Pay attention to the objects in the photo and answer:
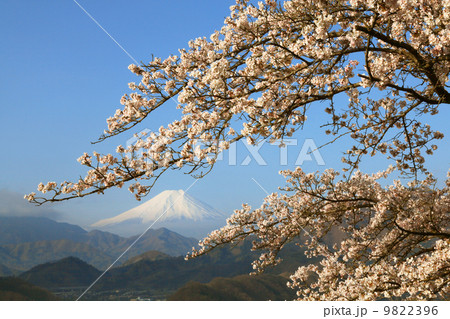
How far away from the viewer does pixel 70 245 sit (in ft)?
376

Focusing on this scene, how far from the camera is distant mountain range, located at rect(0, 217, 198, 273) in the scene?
105 m

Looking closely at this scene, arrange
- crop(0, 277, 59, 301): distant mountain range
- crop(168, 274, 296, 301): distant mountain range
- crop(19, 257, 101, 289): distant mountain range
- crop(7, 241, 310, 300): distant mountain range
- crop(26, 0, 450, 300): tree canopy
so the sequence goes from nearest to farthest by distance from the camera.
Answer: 1. crop(26, 0, 450, 300): tree canopy
2. crop(168, 274, 296, 301): distant mountain range
3. crop(0, 277, 59, 301): distant mountain range
4. crop(7, 241, 310, 300): distant mountain range
5. crop(19, 257, 101, 289): distant mountain range

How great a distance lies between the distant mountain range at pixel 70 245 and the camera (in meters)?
105

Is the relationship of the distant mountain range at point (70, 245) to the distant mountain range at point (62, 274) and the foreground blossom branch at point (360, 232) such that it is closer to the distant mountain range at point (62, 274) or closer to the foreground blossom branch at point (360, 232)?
the distant mountain range at point (62, 274)

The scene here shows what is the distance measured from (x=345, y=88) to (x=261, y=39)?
1.58m

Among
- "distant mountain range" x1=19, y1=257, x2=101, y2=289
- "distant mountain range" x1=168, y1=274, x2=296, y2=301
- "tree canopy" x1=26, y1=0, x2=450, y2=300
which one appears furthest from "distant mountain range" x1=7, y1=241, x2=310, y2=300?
"tree canopy" x1=26, y1=0, x2=450, y2=300

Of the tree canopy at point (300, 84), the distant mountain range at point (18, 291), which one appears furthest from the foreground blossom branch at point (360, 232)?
the distant mountain range at point (18, 291)

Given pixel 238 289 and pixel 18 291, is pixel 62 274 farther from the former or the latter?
pixel 238 289

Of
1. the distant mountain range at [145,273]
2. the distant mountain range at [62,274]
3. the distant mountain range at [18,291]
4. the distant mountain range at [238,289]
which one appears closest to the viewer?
the distant mountain range at [238,289]

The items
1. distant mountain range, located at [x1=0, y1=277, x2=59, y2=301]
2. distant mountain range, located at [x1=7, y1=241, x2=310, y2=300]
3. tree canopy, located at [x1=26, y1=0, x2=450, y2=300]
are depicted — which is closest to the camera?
tree canopy, located at [x1=26, y1=0, x2=450, y2=300]

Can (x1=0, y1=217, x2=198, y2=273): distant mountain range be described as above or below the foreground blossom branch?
above

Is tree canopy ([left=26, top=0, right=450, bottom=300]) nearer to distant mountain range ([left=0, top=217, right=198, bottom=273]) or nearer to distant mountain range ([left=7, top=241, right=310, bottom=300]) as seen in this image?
distant mountain range ([left=7, top=241, right=310, bottom=300])

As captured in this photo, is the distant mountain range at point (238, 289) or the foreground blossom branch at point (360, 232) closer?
the foreground blossom branch at point (360, 232)

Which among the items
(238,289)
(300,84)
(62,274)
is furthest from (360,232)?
(62,274)
